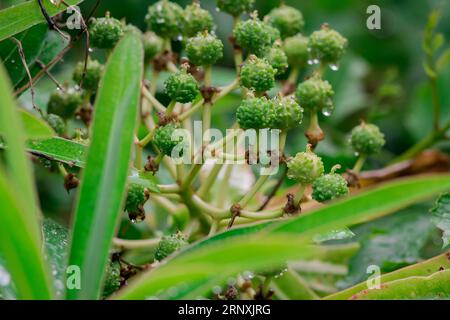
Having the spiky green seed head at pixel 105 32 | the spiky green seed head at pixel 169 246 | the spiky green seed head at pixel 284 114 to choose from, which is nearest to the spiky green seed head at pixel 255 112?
the spiky green seed head at pixel 284 114

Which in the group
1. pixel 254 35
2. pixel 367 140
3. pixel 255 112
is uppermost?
pixel 254 35

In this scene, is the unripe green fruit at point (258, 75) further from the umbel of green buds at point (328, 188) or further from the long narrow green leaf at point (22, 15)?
the long narrow green leaf at point (22, 15)

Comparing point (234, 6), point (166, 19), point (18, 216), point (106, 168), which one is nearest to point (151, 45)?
point (166, 19)

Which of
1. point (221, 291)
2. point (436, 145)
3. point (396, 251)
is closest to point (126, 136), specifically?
point (221, 291)

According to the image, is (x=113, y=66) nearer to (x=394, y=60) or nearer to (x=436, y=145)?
(x=436, y=145)

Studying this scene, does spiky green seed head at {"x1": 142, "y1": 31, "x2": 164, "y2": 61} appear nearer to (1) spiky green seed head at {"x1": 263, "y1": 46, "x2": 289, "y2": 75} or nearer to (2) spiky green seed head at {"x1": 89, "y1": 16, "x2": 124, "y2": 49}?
(2) spiky green seed head at {"x1": 89, "y1": 16, "x2": 124, "y2": 49}

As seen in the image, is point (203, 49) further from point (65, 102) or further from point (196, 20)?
point (65, 102)

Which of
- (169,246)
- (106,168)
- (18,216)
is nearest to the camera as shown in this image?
(18,216)
